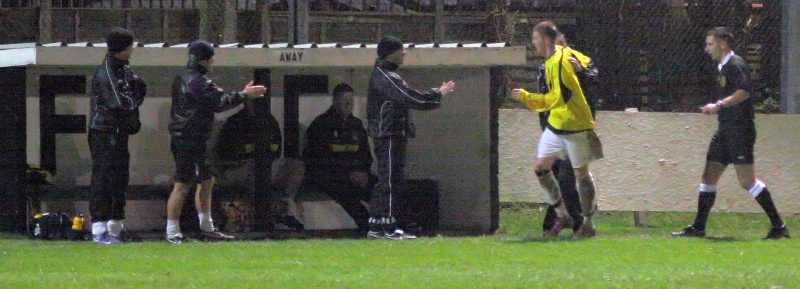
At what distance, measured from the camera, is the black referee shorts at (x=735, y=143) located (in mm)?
9211

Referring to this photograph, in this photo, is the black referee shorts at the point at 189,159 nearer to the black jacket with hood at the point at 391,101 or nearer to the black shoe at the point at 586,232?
the black jacket with hood at the point at 391,101

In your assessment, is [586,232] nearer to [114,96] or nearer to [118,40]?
[114,96]

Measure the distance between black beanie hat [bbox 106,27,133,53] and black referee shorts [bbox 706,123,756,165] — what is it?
14.5 feet

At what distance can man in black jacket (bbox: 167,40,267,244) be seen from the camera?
8.94m

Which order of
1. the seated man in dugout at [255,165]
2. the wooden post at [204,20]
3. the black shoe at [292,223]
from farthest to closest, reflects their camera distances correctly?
the wooden post at [204,20]
the black shoe at [292,223]
the seated man in dugout at [255,165]

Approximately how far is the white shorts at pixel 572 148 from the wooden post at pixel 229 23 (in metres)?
4.45

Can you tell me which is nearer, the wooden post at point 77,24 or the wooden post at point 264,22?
the wooden post at point 264,22

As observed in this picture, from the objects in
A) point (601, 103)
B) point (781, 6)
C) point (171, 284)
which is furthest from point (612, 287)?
point (781, 6)

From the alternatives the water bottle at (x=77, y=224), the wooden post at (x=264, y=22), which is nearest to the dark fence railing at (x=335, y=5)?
the wooden post at (x=264, y=22)

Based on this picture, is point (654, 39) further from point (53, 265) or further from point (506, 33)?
point (53, 265)

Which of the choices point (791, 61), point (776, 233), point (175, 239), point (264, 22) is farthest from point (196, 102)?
point (791, 61)

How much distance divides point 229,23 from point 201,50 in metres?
3.60

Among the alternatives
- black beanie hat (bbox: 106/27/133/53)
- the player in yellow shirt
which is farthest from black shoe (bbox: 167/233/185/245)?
the player in yellow shirt

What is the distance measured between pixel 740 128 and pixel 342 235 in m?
3.21
